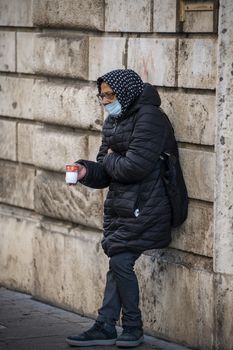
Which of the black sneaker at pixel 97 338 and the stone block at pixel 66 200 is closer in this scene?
the black sneaker at pixel 97 338

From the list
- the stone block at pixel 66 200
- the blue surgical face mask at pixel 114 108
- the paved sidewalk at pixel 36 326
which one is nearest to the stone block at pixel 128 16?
the blue surgical face mask at pixel 114 108

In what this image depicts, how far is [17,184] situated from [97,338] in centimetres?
252

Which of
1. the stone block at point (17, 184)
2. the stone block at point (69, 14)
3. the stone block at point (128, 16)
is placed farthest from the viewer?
the stone block at point (17, 184)

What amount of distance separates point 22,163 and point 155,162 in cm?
271

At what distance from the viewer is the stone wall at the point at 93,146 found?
8.07 meters

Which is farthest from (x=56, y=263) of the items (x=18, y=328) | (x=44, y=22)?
(x=44, y=22)

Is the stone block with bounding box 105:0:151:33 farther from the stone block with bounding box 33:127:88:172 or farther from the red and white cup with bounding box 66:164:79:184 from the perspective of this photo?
the red and white cup with bounding box 66:164:79:184

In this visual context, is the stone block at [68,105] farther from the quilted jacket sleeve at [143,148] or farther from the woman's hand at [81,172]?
the quilted jacket sleeve at [143,148]

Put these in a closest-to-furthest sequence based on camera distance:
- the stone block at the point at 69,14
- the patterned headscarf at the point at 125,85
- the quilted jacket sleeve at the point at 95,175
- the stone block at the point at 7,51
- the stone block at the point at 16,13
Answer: the patterned headscarf at the point at 125,85, the quilted jacket sleeve at the point at 95,175, the stone block at the point at 69,14, the stone block at the point at 16,13, the stone block at the point at 7,51

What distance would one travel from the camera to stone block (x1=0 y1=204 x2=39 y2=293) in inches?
403

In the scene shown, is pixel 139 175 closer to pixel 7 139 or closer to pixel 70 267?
pixel 70 267

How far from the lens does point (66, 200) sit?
967cm

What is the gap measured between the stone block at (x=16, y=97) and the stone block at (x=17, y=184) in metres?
0.41

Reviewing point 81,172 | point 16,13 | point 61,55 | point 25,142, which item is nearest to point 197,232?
point 81,172
